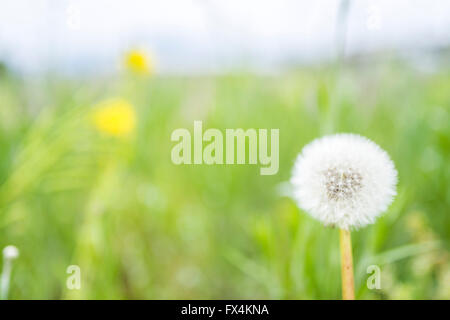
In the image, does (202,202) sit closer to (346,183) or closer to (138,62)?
(138,62)

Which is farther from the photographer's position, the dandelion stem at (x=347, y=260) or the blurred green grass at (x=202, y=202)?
the blurred green grass at (x=202, y=202)

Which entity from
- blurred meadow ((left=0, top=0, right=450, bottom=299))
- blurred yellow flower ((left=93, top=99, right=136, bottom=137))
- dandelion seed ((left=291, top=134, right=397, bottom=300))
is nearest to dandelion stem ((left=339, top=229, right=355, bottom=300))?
dandelion seed ((left=291, top=134, right=397, bottom=300))

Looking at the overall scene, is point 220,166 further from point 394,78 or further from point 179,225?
point 394,78

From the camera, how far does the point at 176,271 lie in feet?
3.82

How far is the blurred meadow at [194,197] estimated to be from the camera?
2.77ft

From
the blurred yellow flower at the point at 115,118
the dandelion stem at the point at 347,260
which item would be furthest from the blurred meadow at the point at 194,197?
the dandelion stem at the point at 347,260

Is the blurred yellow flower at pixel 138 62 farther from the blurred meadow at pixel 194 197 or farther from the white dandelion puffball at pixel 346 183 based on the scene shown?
the white dandelion puffball at pixel 346 183

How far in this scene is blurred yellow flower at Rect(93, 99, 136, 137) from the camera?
3.67 feet

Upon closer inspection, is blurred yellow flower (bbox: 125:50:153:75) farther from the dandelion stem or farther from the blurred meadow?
the dandelion stem

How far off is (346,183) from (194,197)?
0.88 meters

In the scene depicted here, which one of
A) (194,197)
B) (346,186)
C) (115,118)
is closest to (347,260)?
(346,186)

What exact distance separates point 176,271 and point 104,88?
0.78 metres
